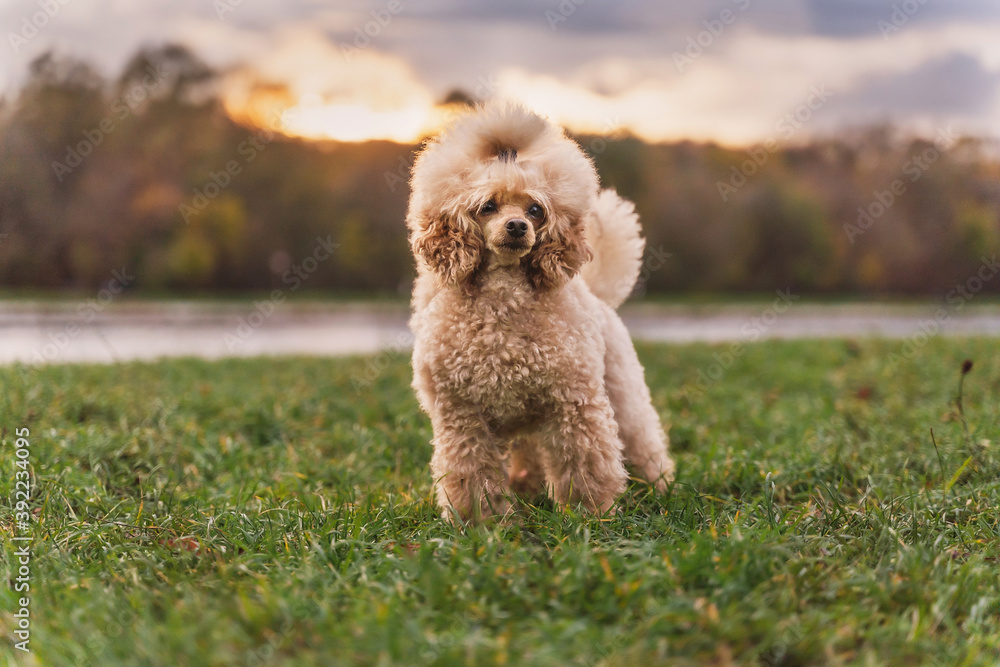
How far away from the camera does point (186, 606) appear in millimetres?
2229

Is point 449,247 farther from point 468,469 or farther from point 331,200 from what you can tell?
point 331,200

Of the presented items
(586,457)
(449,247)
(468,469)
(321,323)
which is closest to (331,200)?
(321,323)

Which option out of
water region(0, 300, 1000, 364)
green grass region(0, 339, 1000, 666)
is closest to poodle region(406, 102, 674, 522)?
green grass region(0, 339, 1000, 666)

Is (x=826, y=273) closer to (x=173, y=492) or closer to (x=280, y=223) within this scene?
(x=280, y=223)

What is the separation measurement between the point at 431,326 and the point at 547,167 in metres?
0.86

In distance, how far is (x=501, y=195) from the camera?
3023mm

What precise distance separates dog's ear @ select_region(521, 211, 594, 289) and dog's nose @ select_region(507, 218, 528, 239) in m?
0.15

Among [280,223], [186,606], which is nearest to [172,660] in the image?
[186,606]

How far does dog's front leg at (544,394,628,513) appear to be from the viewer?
319cm

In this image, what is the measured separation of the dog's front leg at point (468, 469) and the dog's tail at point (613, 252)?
1.23 meters

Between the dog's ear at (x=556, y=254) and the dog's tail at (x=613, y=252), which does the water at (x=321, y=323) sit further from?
the dog's ear at (x=556, y=254)

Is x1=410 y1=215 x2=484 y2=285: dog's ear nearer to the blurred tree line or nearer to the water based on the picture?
the water

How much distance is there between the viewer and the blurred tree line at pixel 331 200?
2044 cm

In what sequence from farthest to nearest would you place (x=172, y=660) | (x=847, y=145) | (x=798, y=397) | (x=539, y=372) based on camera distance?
(x=847, y=145), (x=798, y=397), (x=539, y=372), (x=172, y=660)
